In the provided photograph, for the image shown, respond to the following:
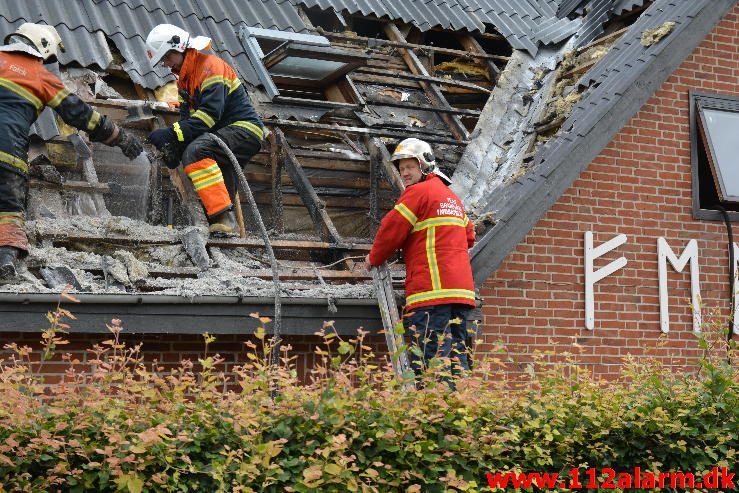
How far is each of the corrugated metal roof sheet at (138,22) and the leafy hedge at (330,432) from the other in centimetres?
474

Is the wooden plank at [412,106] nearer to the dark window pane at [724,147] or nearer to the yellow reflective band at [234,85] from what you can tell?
the yellow reflective band at [234,85]

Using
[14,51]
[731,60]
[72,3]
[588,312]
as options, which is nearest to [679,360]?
[588,312]

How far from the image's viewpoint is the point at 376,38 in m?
11.7

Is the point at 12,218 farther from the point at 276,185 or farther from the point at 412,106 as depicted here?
the point at 412,106

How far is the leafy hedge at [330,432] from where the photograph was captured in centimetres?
450

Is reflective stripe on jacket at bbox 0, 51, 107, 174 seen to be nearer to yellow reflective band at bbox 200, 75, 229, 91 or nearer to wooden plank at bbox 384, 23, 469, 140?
yellow reflective band at bbox 200, 75, 229, 91

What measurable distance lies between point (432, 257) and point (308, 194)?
1836 mm

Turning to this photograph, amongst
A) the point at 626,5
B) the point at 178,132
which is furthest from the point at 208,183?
the point at 626,5

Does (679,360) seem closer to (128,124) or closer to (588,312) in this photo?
(588,312)

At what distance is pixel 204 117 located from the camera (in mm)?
8266

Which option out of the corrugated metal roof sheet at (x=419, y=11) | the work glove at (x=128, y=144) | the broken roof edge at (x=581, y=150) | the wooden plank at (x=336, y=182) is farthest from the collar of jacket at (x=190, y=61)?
the corrugated metal roof sheet at (x=419, y=11)

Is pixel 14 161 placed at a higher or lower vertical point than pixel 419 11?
lower

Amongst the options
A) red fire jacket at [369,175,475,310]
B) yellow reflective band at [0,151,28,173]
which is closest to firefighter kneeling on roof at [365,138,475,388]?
red fire jacket at [369,175,475,310]

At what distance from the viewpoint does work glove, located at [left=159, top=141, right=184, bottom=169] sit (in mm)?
8282
